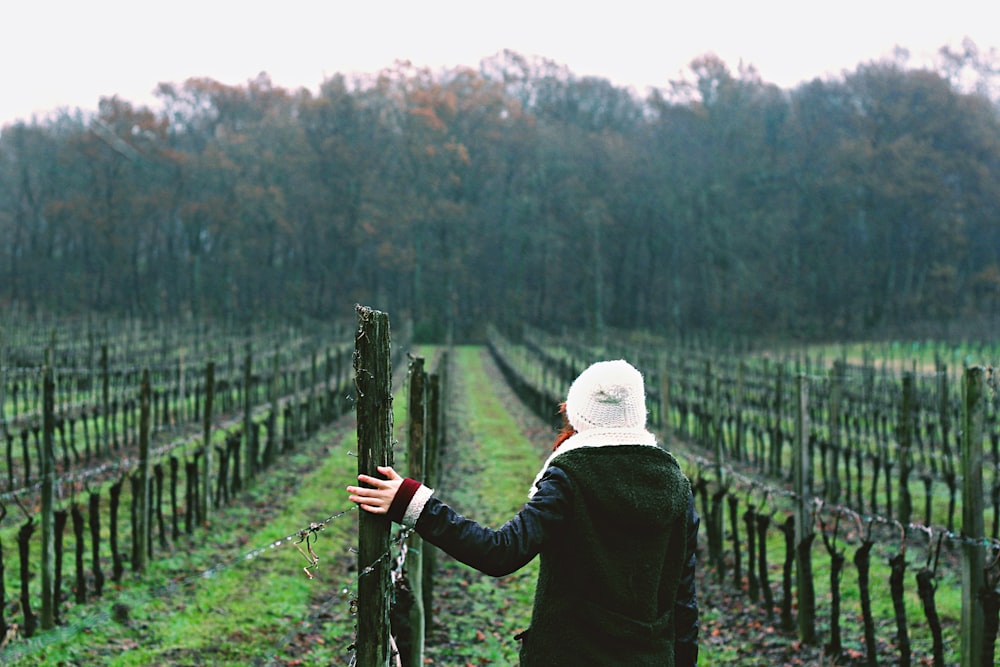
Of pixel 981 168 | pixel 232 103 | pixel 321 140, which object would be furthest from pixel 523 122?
pixel 981 168

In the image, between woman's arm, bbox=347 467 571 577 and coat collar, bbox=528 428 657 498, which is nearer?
woman's arm, bbox=347 467 571 577

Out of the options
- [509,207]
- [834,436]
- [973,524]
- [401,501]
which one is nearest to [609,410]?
[401,501]

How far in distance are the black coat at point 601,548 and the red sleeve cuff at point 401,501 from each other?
2.1 inches

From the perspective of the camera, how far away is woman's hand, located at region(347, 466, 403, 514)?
8.32 feet

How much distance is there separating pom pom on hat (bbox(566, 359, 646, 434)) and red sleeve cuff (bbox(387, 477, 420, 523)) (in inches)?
21.2

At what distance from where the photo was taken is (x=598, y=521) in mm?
2609

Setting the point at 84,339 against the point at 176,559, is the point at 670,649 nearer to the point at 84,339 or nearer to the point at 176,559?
the point at 176,559

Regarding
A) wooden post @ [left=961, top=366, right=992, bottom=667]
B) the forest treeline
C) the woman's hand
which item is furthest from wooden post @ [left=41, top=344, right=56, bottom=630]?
the forest treeline

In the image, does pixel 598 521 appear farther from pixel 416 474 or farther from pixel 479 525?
pixel 416 474

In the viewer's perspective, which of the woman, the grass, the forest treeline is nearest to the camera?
the woman

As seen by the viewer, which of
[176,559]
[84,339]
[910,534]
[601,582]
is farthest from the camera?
[84,339]

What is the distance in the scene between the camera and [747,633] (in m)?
6.57

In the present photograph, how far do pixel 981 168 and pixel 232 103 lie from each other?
45.6 m

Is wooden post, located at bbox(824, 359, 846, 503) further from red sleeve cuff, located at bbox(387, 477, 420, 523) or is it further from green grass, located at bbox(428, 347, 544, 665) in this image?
red sleeve cuff, located at bbox(387, 477, 420, 523)
